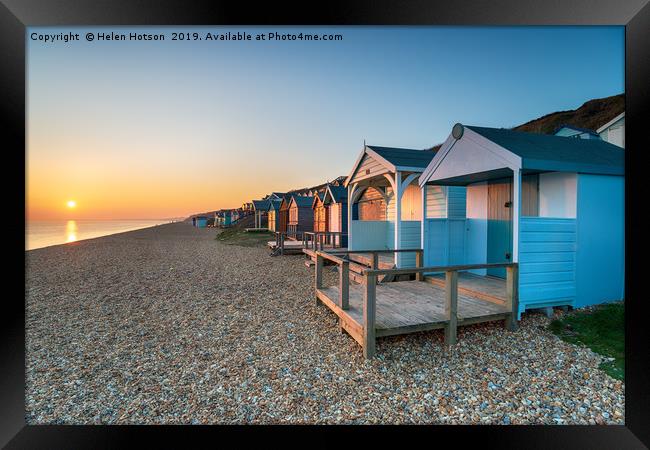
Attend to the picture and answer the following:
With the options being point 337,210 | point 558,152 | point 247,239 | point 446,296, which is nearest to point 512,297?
point 446,296

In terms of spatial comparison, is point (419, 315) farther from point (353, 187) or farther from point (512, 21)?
point (353, 187)

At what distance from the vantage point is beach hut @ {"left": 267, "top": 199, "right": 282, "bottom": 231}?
104 feet

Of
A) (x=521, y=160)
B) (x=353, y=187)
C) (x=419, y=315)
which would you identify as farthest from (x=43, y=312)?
(x=521, y=160)

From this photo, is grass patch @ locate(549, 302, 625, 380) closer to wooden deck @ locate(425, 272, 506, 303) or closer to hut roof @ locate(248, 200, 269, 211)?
wooden deck @ locate(425, 272, 506, 303)

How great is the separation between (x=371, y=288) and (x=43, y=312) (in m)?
7.29

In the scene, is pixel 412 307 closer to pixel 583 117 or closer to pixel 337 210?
pixel 337 210

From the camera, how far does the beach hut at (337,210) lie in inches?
672

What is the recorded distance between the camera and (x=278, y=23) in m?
2.46

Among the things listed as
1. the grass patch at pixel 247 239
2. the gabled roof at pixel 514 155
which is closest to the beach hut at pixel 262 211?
the grass patch at pixel 247 239

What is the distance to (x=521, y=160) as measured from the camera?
488cm

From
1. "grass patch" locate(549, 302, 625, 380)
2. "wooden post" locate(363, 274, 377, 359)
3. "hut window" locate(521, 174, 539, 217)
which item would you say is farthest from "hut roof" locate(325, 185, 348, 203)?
"wooden post" locate(363, 274, 377, 359)

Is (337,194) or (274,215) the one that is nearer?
(337,194)

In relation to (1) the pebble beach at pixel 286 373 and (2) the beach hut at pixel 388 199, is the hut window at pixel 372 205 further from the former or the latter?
(1) the pebble beach at pixel 286 373

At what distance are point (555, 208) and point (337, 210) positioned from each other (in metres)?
13.1
